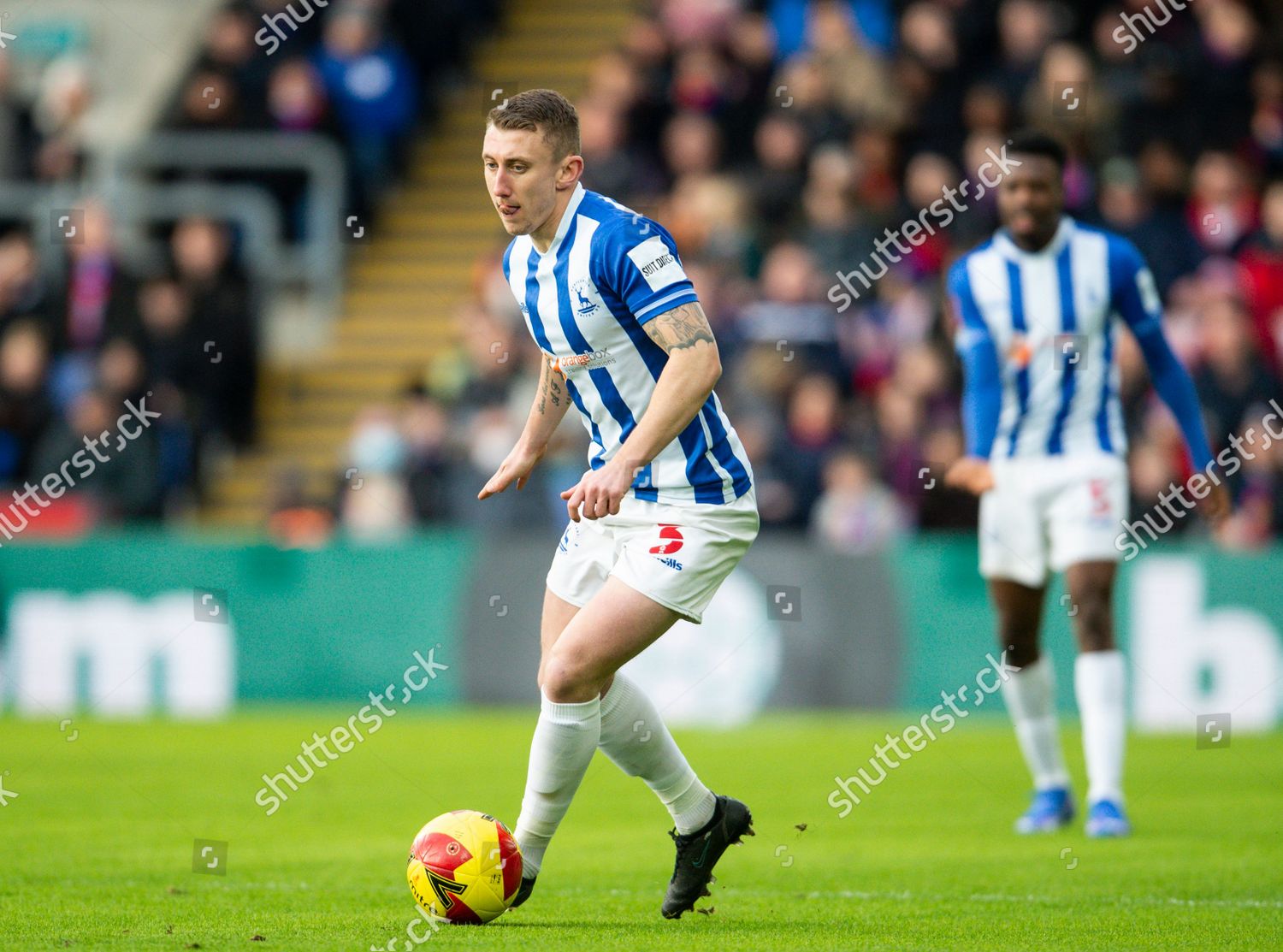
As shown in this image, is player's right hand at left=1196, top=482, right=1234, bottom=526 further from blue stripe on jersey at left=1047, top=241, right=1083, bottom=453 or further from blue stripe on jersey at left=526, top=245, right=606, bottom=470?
blue stripe on jersey at left=526, top=245, right=606, bottom=470

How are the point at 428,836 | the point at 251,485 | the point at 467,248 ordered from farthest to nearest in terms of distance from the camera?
the point at 467,248
the point at 251,485
the point at 428,836

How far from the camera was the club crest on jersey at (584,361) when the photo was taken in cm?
604

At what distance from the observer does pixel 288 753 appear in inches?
452

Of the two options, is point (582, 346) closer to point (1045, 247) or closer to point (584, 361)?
point (584, 361)

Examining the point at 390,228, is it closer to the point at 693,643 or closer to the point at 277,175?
the point at 277,175

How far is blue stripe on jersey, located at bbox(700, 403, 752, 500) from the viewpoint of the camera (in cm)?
613

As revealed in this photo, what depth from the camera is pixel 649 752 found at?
624 cm

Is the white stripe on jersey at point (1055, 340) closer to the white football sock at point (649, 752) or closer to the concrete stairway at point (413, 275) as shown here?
the white football sock at point (649, 752)

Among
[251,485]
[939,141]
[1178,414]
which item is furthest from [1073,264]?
[251,485]

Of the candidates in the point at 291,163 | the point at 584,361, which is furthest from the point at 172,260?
the point at 584,361

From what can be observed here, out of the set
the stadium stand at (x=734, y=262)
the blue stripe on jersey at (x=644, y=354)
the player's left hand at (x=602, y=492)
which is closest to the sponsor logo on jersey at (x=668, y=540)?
the blue stripe on jersey at (x=644, y=354)

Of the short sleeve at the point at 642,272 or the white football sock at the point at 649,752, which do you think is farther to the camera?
the white football sock at the point at 649,752

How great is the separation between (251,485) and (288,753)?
23.1 ft

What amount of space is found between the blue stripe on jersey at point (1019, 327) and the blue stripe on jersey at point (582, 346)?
9.90ft
